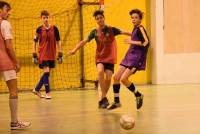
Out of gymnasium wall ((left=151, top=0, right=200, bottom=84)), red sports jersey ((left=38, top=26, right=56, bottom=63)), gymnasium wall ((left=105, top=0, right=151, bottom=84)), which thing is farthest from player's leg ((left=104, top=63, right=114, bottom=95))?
gymnasium wall ((left=151, top=0, right=200, bottom=84))

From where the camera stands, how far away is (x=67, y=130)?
20.4 feet

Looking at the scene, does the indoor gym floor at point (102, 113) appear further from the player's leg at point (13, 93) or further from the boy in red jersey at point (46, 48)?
the boy in red jersey at point (46, 48)

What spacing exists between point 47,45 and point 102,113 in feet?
10.8

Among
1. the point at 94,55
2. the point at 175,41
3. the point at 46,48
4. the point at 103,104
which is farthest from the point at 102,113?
the point at 175,41

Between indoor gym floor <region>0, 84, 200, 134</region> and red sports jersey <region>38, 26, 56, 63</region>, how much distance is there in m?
0.93

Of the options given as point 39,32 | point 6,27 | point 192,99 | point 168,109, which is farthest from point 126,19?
point 6,27

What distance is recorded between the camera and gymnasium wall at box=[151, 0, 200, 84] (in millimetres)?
13336

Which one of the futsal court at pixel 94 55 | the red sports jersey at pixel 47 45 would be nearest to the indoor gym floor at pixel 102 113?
the futsal court at pixel 94 55

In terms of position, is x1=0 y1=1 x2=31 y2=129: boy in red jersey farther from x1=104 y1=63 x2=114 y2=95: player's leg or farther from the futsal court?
x1=104 y1=63 x2=114 y2=95: player's leg

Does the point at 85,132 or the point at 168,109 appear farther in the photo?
the point at 168,109

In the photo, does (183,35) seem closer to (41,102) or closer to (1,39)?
(41,102)

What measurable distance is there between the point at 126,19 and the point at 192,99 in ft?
13.9

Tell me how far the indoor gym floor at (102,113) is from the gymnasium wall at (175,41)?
1.85 meters

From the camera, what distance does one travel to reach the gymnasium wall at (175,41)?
13.3 m
